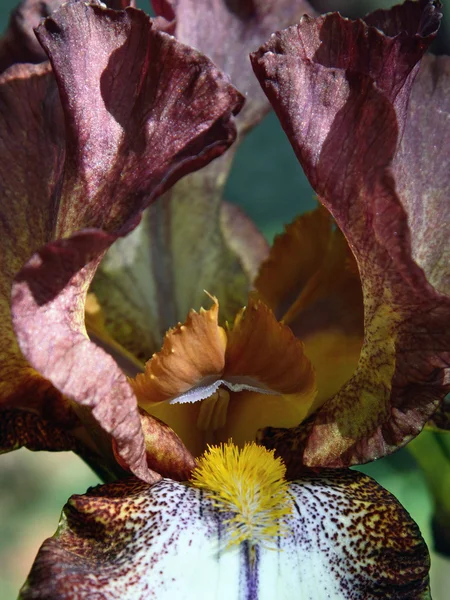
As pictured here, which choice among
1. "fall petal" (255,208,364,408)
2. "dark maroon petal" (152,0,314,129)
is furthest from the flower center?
"dark maroon petal" (152,0,314,129)

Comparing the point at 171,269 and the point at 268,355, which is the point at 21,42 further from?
the point at 268,355

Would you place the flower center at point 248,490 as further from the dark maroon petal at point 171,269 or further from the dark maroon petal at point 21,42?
the dark maroon petal at point 21,42

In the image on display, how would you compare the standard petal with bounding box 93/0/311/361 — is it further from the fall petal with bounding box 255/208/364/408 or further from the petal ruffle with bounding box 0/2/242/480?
the petal ruffle with bounding box 0/2/242/480

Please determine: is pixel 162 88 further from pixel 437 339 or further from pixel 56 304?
pixel 437 339

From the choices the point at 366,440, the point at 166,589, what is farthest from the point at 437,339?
the point at 166,589

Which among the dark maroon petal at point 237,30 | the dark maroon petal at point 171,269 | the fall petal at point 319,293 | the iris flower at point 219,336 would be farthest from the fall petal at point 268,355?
the dark maroon petal at point 237,30

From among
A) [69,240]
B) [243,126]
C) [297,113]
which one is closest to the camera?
[69,240]

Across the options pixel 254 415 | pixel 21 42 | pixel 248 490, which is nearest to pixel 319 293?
pixel 254 415
